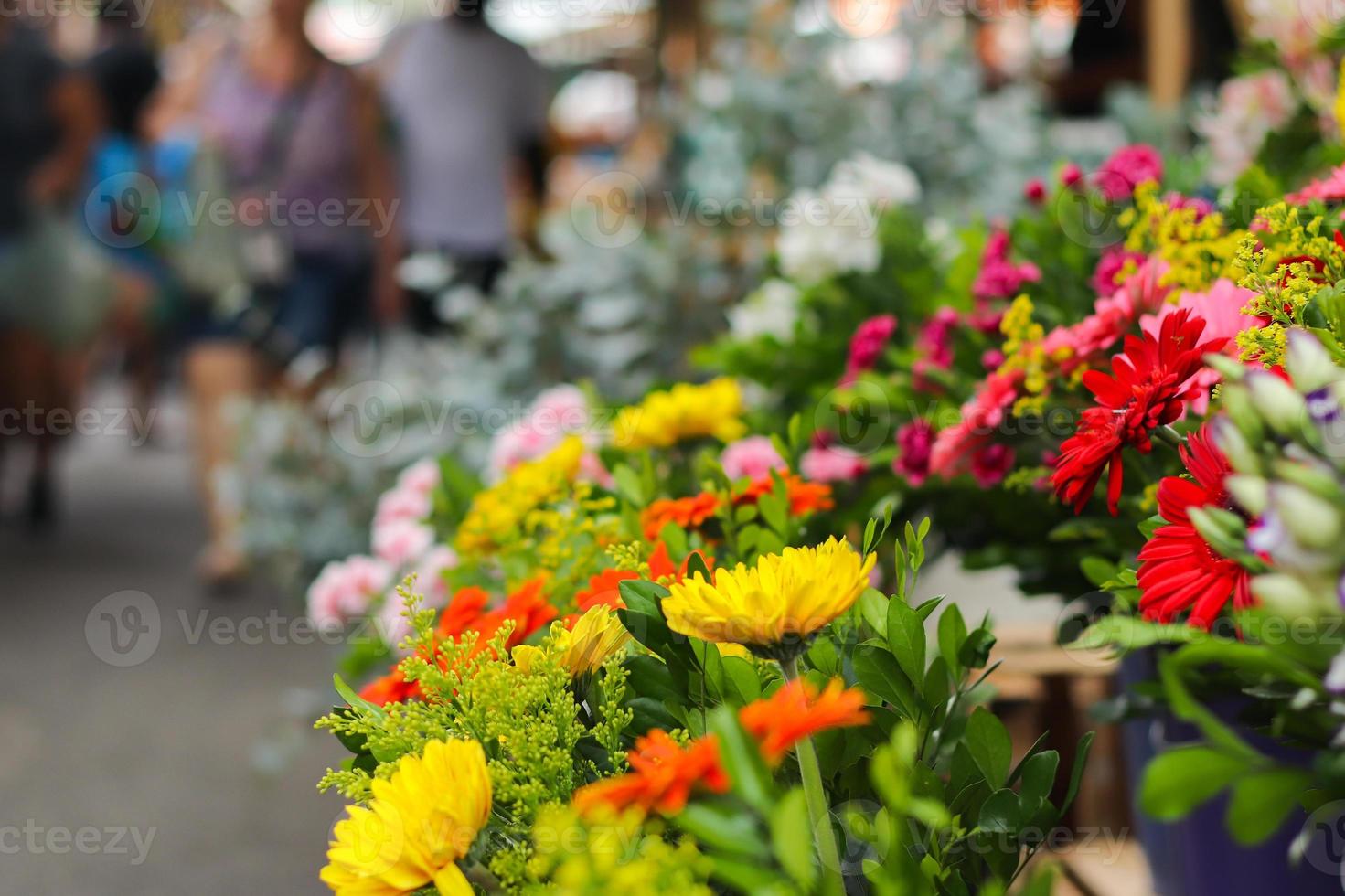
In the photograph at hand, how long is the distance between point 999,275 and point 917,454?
184 mm

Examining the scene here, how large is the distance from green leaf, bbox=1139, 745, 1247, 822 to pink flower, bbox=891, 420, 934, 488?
557 millimetres

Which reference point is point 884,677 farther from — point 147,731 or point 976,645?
point 147,731

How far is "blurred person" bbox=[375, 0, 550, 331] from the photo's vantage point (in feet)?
11.6

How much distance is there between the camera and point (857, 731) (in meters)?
0.64

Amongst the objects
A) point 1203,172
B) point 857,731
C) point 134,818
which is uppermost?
point 1203,172

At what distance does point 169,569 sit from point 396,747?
4002 millimetres

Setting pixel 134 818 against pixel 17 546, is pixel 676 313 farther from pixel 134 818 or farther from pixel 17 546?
pixel 17 546

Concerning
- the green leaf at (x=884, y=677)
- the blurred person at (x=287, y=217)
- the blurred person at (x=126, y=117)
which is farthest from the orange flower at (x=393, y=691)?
the blurred person at (x=126, y=117)

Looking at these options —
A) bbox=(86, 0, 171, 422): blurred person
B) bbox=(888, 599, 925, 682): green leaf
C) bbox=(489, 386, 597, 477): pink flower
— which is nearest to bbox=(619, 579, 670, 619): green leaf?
bbox=(888, 599, 925, 682): green leaf

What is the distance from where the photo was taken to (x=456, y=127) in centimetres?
357

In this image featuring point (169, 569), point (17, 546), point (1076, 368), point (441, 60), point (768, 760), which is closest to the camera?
point (768, 760)

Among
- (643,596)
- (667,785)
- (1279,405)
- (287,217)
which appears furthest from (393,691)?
(287,217)

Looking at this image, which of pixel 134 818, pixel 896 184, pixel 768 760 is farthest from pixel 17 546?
pixel 768 760

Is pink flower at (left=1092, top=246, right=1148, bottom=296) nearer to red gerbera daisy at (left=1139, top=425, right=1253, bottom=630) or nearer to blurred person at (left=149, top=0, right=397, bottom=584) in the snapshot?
red gerbera daisy at (left=1139, top=425, right=1253, bottom=630)
